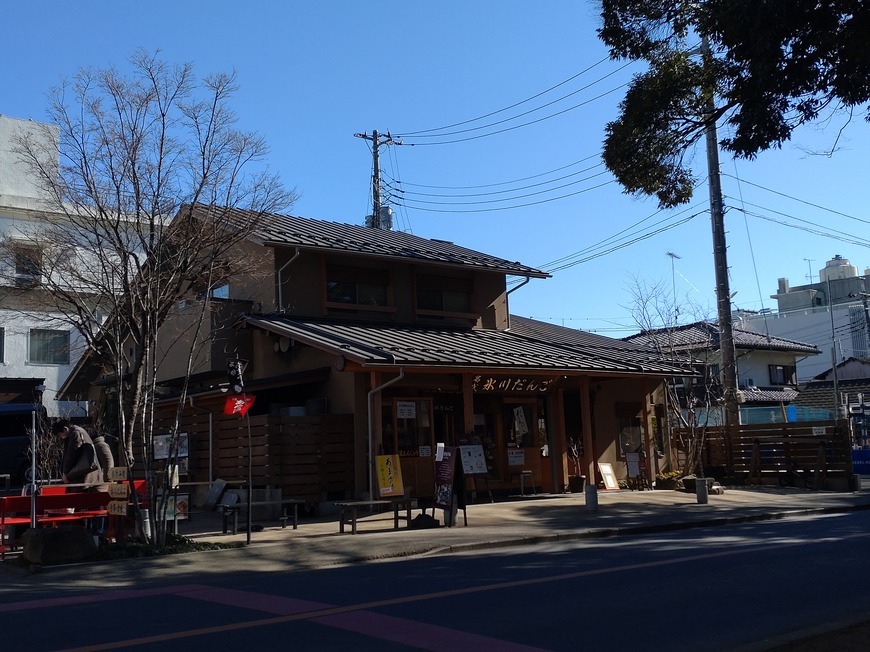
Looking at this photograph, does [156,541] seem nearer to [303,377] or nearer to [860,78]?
[303,377]

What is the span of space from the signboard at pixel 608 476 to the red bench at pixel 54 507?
1336cm

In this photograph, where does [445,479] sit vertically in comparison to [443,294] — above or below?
below

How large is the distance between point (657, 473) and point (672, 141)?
15.2m

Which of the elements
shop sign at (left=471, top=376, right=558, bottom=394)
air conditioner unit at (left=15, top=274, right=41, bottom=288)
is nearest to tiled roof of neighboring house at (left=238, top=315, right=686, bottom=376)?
shop sign at (left=471, top=376, right=558, bottom=394)

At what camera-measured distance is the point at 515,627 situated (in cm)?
718

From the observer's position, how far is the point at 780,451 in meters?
24.2

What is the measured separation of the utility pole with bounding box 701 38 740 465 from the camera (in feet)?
81.4

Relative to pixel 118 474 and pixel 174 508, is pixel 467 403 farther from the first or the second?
pixel 118 474

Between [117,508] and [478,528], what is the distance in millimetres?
6097

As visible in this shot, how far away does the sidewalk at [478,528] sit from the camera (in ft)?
39.0

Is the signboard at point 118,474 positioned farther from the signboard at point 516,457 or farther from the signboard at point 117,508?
the signboard at point 516,457

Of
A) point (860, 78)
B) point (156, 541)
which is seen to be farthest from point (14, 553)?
point (860, 78)

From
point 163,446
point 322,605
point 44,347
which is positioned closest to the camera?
point 322,605

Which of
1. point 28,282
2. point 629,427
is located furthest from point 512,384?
point 28,282
